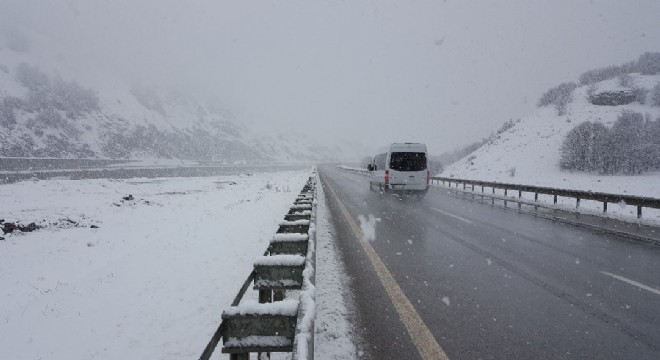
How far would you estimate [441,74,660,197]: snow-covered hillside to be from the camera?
30281 millimetres

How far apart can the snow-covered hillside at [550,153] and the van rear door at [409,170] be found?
618 inches

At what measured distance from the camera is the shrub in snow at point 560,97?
54.5 m

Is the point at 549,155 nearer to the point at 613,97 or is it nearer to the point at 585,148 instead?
the point at 585,148

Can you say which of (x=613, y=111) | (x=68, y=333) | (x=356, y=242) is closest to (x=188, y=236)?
(x=356, y=242)

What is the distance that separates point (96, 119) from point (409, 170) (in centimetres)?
9016

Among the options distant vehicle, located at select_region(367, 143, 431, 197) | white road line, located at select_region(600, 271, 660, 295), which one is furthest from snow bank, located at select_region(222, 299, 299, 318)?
distant vehicle, located at select_region(367, 143, 431, 197)

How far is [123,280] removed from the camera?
737 centimetres

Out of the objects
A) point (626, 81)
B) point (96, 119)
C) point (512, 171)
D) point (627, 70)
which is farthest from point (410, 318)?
point (96, 119)

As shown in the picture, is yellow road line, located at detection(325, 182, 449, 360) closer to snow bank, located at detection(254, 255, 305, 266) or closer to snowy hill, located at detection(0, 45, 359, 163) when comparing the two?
snow bank, located at detection(254, 255, 305, 266)

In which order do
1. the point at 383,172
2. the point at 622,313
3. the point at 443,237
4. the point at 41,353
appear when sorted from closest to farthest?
the point at 622,313, the point at 41,353, the point at 443,237, the point at 383,172

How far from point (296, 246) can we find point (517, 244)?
5.28 meters

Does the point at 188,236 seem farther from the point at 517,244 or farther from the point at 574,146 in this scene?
the point at 574,146

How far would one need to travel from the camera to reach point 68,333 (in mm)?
5082

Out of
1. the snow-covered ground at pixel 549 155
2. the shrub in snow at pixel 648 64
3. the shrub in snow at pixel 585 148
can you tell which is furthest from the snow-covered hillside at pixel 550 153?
the shrub in snow at pixel 648 64
